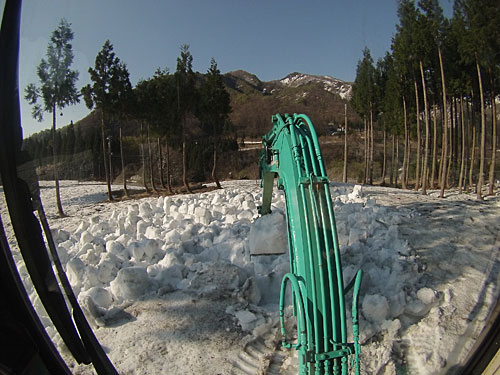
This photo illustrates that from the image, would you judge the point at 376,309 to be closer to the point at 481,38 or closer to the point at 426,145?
the point at 426,145

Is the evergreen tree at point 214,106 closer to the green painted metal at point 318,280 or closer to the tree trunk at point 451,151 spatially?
the green painted metal at point 318,280

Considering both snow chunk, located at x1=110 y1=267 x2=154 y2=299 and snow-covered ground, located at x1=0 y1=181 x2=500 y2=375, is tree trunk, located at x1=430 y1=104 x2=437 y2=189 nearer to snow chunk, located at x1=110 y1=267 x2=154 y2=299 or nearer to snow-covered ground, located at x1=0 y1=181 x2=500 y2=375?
snow-covered ground, located at x1=0 y1=181 x2=500 y2=375

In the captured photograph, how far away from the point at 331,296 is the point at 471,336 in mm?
658

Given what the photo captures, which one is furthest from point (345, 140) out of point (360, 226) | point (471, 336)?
point (471, 336)

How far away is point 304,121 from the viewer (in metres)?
2.05

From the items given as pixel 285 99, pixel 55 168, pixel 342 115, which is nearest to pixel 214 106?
pixel 285 99

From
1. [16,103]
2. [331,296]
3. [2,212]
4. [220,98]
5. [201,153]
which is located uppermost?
[220,98]

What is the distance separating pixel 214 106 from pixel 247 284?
1.80 m

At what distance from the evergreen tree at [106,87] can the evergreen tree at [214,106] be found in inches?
34.7

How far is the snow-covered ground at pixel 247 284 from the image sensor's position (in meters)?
1.96

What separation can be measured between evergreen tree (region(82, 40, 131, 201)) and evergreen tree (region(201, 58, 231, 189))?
882 mm

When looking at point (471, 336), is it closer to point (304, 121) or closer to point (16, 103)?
point (304, 121)

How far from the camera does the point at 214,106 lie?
3.26m

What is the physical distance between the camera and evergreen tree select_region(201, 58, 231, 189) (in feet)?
9.17
